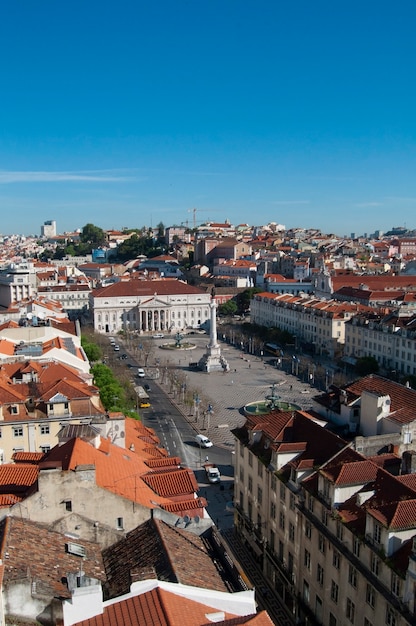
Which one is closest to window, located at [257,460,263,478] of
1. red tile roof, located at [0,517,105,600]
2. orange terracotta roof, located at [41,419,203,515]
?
orange terracotta roof, located at [41,419,203,515]

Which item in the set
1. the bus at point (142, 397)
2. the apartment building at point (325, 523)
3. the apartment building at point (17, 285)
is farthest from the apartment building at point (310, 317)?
the apartment building at point (325, 523)

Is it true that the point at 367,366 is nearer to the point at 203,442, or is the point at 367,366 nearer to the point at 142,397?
the point at 142,397

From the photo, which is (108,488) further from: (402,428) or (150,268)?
(150,268)

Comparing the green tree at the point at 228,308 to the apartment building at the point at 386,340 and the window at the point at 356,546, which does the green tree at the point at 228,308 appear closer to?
the apartment building at the point at 386,340

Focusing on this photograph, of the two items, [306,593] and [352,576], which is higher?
[352,576]

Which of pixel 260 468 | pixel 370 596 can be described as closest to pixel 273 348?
pixel 260 468

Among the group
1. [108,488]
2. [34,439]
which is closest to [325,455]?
[108,488]

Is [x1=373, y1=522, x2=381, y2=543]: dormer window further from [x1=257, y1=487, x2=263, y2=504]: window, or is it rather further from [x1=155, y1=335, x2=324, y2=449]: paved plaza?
[x1=155, y1=335, x2=324, y2=449]: paved plaza
